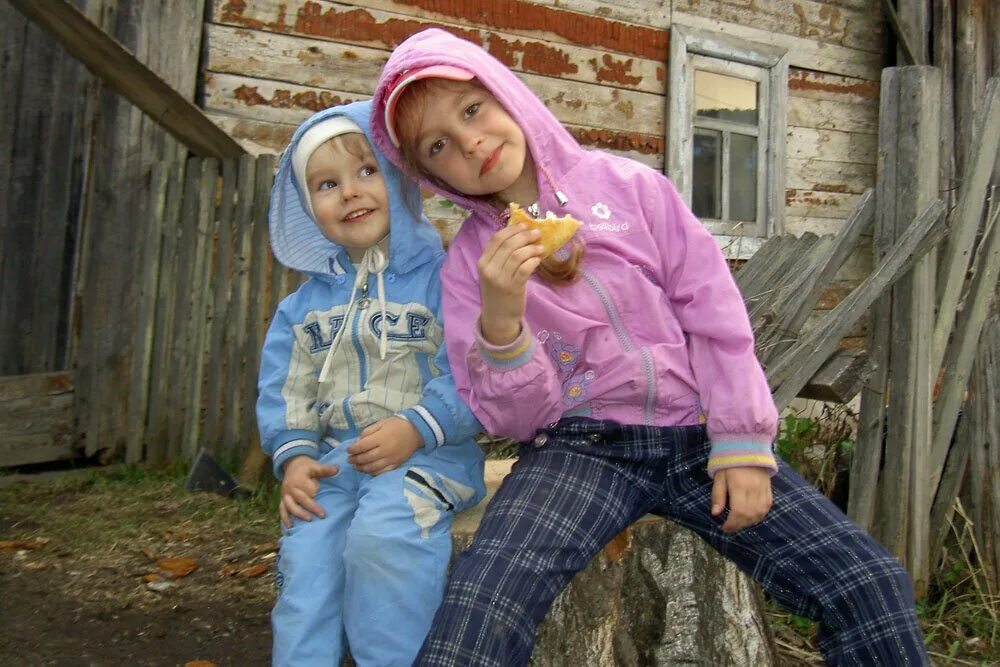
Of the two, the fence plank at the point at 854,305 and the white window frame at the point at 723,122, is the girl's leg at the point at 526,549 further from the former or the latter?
the white window frame at the point at 723,122

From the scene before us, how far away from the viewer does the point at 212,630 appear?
3.24 metres

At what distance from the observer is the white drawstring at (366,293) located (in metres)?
2.36

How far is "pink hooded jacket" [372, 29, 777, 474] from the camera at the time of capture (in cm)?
211

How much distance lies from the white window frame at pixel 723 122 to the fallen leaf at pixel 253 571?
379cm

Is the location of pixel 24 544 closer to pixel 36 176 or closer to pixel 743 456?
pixel 36 176

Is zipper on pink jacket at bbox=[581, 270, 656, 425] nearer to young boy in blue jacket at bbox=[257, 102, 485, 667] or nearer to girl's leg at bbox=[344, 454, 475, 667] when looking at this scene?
young boy in blue jacket at bbox=[257, 102, 485, 667]

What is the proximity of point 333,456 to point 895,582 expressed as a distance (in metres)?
1.33

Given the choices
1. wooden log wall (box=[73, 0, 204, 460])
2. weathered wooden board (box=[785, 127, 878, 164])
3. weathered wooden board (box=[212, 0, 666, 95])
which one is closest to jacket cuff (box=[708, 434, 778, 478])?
wooden log wall (box=[73, 0, 204, 460])

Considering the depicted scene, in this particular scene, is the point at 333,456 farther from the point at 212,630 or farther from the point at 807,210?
the point at 807,210

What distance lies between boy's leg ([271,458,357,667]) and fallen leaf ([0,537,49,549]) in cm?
210

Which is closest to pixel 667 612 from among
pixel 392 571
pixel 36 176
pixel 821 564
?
pixel 821 564

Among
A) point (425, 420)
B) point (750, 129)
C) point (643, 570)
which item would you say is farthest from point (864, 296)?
point (750, 129)

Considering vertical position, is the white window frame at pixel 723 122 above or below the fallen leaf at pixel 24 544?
above

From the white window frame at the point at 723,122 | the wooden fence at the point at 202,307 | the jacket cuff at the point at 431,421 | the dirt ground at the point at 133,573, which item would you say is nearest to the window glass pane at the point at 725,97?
the white window frame at the point at 723,122
